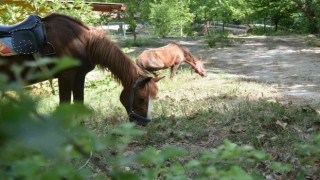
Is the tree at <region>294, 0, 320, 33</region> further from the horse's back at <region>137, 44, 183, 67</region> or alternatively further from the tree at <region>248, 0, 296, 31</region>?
the horse's back at <region>137, 44, 183, 67</region>

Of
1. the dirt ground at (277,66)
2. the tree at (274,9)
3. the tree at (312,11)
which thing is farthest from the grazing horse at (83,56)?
the tree at (274,9)

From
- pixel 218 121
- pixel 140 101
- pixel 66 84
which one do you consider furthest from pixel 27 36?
pixel 218 121

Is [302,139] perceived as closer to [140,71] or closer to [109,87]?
[140,71]

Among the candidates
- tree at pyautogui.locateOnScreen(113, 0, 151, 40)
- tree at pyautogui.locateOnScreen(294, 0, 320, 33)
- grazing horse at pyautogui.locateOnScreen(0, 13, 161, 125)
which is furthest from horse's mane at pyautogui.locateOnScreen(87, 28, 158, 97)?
tree at pyautogui.locateOnScreen(294, 0, 320, 33)

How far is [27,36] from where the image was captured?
4223 millimetres

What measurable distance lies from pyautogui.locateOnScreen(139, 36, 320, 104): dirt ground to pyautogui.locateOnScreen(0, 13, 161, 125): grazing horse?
9.21 feet

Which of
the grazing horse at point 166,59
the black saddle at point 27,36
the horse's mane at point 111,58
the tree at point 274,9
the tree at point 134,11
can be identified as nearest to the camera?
the black saddle at point 27,36

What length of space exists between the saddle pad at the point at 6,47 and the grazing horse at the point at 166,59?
5061 mm

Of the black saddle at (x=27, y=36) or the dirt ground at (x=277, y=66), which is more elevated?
the black saddle at (x=27, y=36)

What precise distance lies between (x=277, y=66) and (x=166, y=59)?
3.62 m

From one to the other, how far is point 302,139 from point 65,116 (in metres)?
3.79

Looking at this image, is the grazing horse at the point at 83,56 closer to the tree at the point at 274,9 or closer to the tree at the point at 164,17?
the tree at the point at 164,17

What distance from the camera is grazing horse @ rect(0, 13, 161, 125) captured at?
4324 millimetres

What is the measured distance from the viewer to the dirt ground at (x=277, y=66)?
7.69 m
